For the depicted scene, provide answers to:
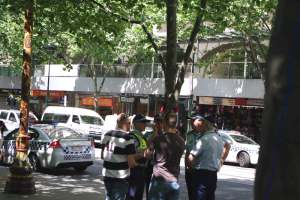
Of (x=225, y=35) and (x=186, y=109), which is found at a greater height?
(x=225, y=35)

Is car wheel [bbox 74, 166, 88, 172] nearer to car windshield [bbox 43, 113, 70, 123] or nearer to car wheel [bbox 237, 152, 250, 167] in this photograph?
car wheel [bbox 237, 152, 250, 167]

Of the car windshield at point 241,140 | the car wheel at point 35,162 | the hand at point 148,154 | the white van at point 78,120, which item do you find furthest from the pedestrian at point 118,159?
the white van at point 78,120

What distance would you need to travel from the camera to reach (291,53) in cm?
266

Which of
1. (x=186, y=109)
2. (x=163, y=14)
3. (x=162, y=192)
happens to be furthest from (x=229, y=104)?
(x=162, y=192)

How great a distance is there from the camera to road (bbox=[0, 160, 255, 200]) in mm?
11711

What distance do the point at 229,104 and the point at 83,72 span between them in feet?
50.0

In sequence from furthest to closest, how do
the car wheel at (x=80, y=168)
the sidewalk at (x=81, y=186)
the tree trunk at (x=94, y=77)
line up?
the tree trunk at (x=94, y=77)
the car wheel at (x=80, y=168)
the sidewalk at (x=81, y=186)

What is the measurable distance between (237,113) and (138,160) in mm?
29070

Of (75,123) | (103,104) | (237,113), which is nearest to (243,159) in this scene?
(75,123)

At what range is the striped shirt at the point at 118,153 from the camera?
294 inches

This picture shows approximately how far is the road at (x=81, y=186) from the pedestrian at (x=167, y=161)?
13.8ft

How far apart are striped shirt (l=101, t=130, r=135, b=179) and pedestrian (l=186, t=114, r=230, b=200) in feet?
2.73

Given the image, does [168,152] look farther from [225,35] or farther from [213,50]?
[213,50]

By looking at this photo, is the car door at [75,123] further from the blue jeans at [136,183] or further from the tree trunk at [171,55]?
the blue jeans at [136,183]
